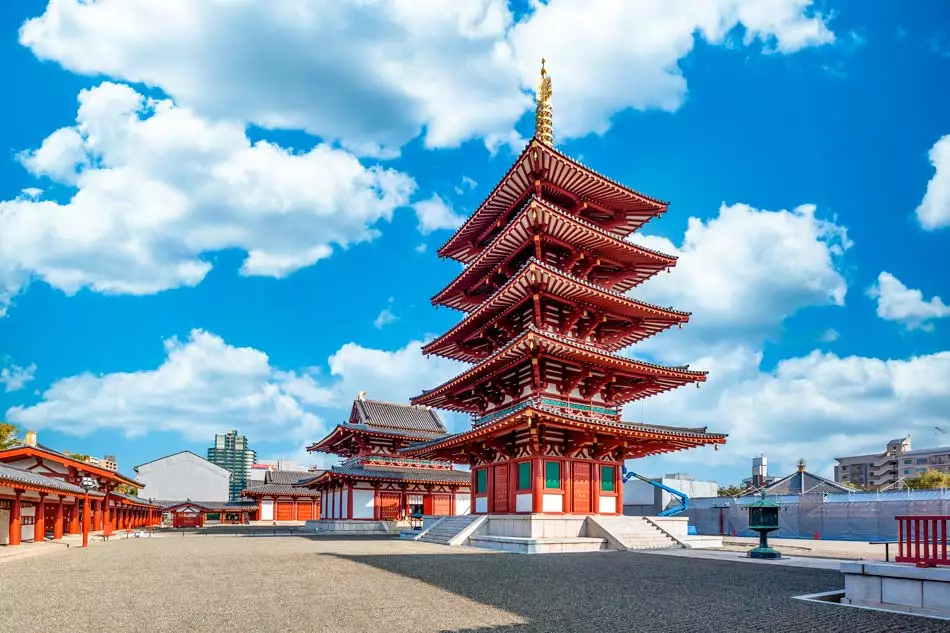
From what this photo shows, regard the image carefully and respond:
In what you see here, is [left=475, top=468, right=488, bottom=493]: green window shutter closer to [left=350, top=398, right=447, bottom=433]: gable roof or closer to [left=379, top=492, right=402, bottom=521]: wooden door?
[left=379, top=492, right=402, bottom=521]: wooden door

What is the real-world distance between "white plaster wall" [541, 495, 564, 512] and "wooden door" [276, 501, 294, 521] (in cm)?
5516

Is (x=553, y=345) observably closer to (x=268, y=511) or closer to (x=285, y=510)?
(x=285, y=510)

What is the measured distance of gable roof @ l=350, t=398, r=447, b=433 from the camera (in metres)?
56.5

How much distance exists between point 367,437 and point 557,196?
94.5 feet

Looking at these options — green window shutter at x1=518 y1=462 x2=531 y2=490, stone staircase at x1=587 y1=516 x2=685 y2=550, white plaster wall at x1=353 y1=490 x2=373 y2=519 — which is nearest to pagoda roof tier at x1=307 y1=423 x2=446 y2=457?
white plaster wall at x1=353 y1=490 x2=373 y2=519

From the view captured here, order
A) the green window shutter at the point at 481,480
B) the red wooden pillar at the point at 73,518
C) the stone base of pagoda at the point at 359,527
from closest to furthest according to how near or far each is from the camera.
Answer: the green window shutter at the point at 481,480 → the red wooden pillar at the point at 73,518 → the stone base of pagoda at the point at 359,527

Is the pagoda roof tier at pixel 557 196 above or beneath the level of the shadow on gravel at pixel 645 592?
above

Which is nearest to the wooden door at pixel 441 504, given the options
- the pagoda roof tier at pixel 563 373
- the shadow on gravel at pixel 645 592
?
the pagoda roof tier at pixel 563 373

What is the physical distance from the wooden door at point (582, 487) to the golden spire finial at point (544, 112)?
53.8 feet

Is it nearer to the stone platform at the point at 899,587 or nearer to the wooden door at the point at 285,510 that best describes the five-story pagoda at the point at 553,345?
the stone platform at the point at 899,587

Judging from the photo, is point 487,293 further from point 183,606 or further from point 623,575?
point 183,606

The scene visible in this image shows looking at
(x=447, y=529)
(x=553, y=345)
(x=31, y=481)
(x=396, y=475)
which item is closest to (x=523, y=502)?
(x=447, y=529)

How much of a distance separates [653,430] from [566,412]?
14.7 feet

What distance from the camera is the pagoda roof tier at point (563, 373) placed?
1139 inches
